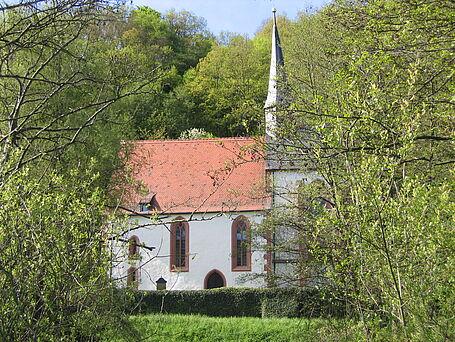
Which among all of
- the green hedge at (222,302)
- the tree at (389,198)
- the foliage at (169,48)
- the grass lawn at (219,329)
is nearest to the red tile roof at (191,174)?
the green hedge at (222,302)

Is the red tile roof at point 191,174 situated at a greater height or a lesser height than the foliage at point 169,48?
lesser

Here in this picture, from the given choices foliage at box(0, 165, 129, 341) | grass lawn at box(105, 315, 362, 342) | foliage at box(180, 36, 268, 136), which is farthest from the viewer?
foliage at box(180, 36, 268, 136)

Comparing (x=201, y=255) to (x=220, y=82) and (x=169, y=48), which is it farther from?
(x=169, y=48)

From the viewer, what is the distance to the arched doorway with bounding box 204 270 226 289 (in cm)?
2989

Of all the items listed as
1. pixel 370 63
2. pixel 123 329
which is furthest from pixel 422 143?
pixel 123 329

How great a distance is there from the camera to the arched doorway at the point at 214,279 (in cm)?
2989

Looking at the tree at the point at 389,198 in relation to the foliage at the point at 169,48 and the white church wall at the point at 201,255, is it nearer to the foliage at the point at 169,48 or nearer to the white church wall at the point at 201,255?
the white church wall at the point at 201,255

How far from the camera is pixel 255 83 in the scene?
144ft

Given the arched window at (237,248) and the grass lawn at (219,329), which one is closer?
the grass lawn at (219,329)

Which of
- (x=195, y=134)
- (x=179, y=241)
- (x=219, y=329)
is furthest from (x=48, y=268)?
(x=195, y=134)

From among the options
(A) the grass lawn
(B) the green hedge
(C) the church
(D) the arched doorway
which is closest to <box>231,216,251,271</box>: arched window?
(C) the church

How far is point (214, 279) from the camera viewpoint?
30.1 meters

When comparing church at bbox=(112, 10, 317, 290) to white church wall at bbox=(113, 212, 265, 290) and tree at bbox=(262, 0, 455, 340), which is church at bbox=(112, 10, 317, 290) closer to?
white church wall at bbox=(113, 212, 265, 290)

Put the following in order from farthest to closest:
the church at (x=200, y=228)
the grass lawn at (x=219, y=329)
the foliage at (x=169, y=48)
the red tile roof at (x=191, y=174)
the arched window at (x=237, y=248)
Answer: the foliage at (x=169, y=48) < the red tile roof at (x=191, y=174) < the arched window at (x=237, y=248) < the church at (x=200, y=228) < the grass lawn at (x=219, y=329)
